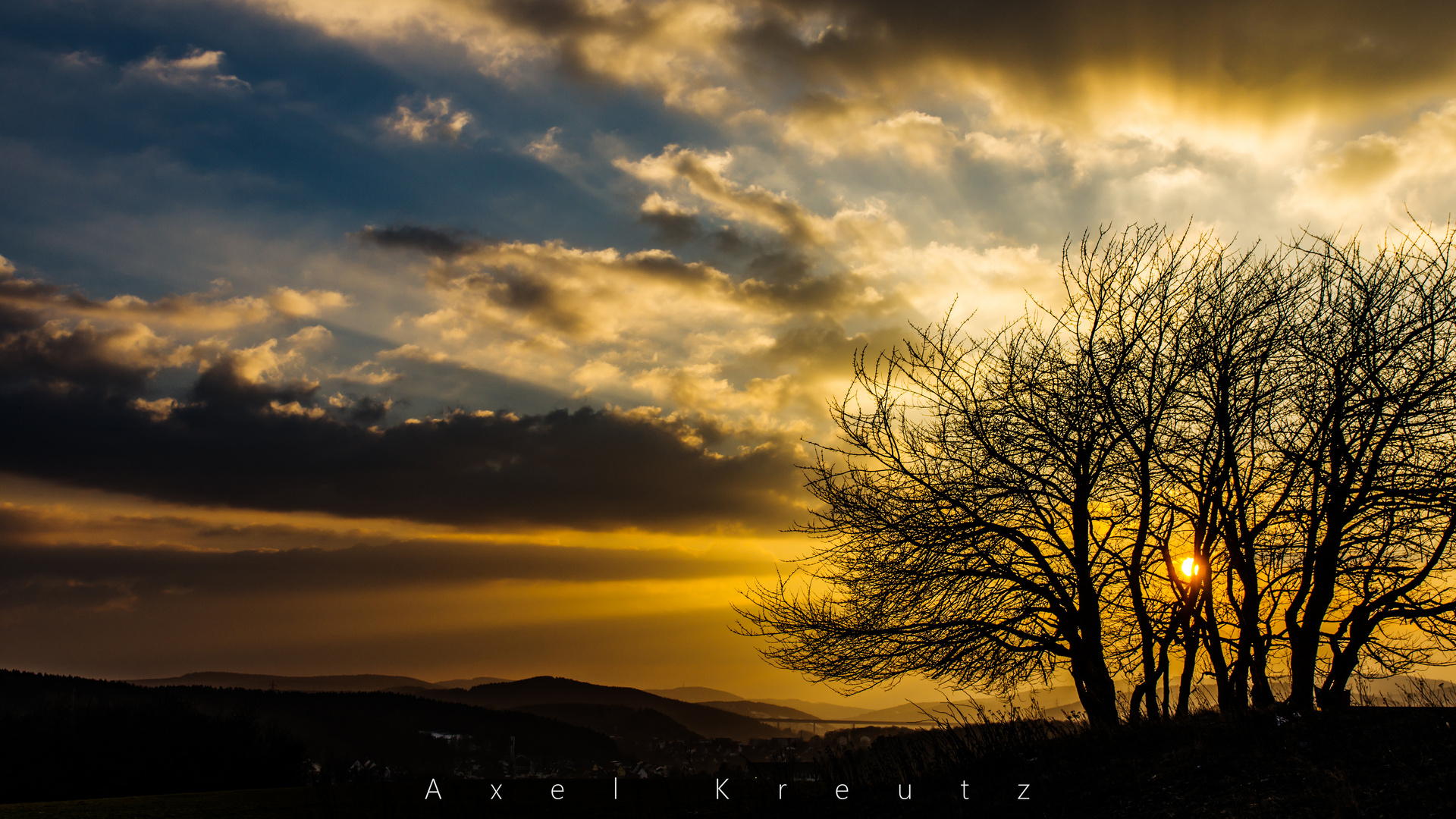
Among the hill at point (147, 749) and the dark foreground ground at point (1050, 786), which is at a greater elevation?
the dark foreground ground at point (1050, 786)

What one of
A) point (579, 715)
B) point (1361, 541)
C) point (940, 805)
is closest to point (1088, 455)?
point (1361, 541)

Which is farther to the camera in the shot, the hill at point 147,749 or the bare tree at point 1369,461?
the hill at point 147,749

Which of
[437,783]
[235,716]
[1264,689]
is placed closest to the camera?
[1264,689]

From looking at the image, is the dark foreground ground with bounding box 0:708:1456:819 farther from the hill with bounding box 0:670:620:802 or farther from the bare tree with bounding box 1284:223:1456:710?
the hill with bounding box 0:670:620:802

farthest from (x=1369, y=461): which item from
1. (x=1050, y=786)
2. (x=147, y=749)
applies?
(x=147, y=749)

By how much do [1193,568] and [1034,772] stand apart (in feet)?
16.8

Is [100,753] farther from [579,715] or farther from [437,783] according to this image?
[579,715]

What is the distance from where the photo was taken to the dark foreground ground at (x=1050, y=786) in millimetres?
6648

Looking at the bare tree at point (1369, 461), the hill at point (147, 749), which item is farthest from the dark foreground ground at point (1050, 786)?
the hill at point (147, 749)

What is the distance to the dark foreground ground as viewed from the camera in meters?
6.65

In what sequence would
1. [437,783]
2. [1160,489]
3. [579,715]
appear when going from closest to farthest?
[437,783], [1160,489], [579,715]

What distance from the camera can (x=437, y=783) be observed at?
1227cm

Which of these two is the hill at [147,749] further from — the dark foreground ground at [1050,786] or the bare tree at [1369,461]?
the bare tree at [1369,461]

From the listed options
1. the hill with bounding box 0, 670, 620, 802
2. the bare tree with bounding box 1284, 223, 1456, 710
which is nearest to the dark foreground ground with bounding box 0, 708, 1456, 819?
the bare tree with bounding box 1284, 223, 1456, 710
